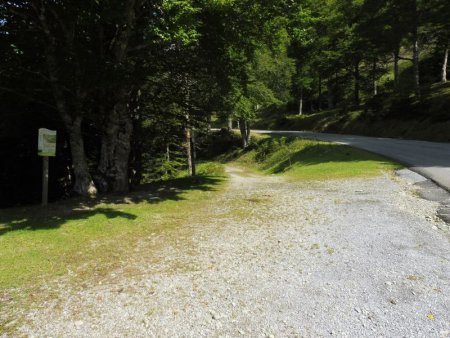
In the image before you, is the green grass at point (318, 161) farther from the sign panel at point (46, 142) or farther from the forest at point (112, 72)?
the sign panel at point (46, 142)

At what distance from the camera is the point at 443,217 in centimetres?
841

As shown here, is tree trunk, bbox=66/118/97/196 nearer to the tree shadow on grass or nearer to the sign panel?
the tree shadow on grass

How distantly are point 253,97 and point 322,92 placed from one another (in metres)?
28.6

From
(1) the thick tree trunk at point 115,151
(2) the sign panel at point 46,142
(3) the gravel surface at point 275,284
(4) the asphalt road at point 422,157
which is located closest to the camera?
(3) the gravel surface at point 275,284

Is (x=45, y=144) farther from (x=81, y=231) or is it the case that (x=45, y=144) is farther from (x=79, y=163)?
(x=81, y=231)

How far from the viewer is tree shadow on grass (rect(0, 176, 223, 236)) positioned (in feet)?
28.8

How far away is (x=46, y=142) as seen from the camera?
996 centimetres

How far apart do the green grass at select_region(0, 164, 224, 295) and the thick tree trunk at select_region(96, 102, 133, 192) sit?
0.89m

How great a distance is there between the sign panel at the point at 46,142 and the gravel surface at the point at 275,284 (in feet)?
14.8

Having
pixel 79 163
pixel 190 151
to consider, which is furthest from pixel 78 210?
pixel 190 151

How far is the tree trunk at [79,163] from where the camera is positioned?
458 inches

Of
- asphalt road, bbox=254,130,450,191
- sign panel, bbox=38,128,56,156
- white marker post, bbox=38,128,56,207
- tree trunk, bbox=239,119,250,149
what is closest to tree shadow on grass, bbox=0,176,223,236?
white marker post, bbox=38,128,56,207

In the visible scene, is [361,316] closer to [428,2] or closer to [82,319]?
[82,319]

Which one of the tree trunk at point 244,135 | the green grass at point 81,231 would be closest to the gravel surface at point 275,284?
the green grass at point 81,231
